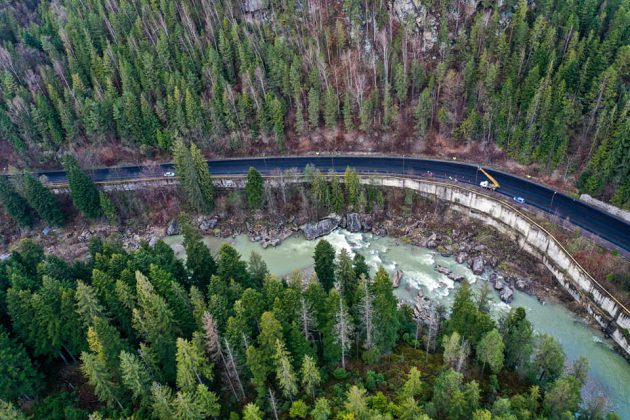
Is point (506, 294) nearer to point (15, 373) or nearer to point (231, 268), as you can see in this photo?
point (231, 268)

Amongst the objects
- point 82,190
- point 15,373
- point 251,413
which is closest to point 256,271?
point 251,413

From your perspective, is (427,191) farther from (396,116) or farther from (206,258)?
(206,258)

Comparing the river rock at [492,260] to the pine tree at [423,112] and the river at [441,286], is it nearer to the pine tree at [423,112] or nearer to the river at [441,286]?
the river at [441,286]

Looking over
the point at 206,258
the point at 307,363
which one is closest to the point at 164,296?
the point at 206,258

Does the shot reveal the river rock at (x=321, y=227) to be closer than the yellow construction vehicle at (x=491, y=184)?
No

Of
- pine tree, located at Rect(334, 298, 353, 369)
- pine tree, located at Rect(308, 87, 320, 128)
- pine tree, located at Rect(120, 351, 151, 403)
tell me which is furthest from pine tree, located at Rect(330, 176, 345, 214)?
pine tree, located at Rect(120, 351, 151, 403)

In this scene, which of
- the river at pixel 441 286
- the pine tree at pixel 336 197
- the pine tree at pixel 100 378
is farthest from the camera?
the pine tree at pixel 336 197

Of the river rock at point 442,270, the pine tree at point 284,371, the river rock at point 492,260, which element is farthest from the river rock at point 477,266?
the pine tree at point 284,371
